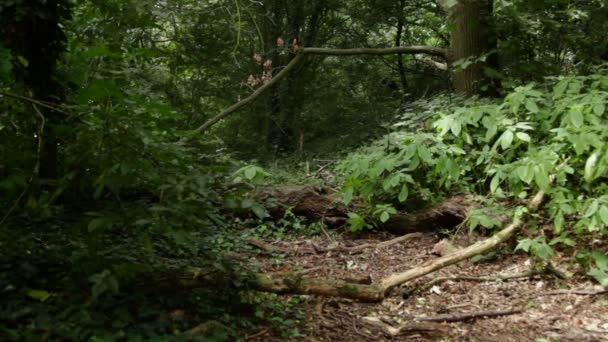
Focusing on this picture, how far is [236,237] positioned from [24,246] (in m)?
2.24

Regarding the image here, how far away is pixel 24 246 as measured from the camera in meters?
3.01

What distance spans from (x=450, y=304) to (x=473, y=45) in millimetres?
3857

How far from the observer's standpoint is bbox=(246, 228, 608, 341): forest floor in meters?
3.22

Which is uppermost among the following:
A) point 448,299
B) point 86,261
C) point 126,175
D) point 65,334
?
point 126,175

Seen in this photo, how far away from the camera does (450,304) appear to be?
375 centimetres

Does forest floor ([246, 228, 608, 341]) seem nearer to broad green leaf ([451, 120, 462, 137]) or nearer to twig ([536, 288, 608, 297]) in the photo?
twig ([536, 288, 608, 297])

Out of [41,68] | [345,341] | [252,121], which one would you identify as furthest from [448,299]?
[252,121]

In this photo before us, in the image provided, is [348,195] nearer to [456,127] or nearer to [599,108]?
[456,127]

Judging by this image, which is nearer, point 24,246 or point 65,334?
point 65,334

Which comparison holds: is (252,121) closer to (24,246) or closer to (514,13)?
(514,13)

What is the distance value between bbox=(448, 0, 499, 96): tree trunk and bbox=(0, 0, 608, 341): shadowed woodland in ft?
0.07

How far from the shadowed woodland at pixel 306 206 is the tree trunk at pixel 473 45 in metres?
0.02

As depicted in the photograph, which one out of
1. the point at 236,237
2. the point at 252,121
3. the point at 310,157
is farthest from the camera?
the point at 252,121

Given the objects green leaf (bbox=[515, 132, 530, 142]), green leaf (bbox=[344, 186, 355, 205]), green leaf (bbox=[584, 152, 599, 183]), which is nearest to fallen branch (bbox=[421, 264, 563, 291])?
green leaf (bbox=[584, 152, 599, 183])
